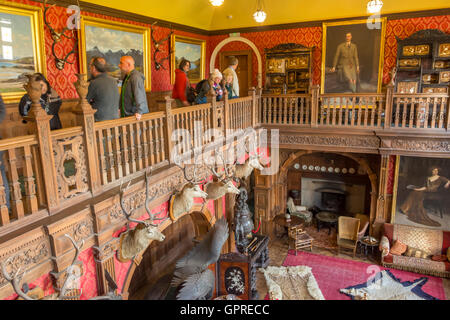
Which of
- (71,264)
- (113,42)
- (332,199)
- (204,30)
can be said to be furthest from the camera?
(332,199)

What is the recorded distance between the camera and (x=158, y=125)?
502cm

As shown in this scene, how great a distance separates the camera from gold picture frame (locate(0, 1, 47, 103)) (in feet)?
17.9

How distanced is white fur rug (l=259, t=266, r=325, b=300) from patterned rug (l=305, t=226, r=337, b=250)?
61.8 inches

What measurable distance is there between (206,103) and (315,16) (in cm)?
619

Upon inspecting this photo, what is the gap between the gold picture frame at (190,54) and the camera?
9828mm

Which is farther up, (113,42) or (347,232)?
(113,42)

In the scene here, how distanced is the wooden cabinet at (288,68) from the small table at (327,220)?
4.53 meters

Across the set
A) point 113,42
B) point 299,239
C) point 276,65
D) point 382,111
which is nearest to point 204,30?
point 276,65

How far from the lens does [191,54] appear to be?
1086 cm

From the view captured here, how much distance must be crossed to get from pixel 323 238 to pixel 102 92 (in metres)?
9.47

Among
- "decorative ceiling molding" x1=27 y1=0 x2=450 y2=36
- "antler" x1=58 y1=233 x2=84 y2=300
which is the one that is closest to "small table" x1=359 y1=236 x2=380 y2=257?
"decorative ceiling molding" x1=27 y1=0 x2=450 y2=36

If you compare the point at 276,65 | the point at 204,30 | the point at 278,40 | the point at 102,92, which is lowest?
the point at 102,92

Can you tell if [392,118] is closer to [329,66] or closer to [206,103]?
[329,66]

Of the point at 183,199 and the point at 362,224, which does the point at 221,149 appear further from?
the point at 362,224
